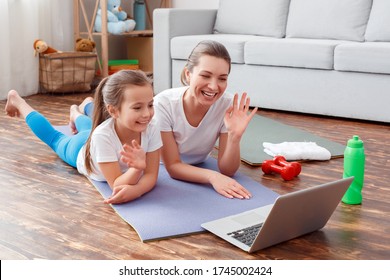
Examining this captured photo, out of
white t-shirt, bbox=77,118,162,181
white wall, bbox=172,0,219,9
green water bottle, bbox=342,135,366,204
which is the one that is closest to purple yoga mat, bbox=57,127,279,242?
white t-shirt, bbox=77,118,162,181

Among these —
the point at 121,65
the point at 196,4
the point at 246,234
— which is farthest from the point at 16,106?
the point at 196,4

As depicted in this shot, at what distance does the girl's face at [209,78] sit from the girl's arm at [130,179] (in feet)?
0.83

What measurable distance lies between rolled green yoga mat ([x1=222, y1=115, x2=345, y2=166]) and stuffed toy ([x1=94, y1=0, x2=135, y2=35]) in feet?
5.88

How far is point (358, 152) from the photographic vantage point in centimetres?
189

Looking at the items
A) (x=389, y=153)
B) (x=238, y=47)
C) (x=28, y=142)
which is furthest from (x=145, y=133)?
(x=238, y=47)

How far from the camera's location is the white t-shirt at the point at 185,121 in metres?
2.13

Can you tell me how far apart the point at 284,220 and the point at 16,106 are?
1498mm

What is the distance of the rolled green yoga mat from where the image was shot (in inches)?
99.5

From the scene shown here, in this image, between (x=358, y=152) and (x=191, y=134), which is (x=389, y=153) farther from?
(x=191, y=134)

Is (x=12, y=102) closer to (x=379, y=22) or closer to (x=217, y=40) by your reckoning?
(x=217, y=40)

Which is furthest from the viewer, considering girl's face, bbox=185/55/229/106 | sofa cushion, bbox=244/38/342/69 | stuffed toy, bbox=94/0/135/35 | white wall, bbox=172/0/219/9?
white wall, bbox=172/0/219/9

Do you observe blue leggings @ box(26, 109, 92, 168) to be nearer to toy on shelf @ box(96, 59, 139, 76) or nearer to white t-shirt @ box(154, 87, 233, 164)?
white t-shirt @ box(154, 87, 233, 164)

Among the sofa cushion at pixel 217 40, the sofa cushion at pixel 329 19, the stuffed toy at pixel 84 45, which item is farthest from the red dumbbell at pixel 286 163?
the stuffed toy at pixel 84 45
